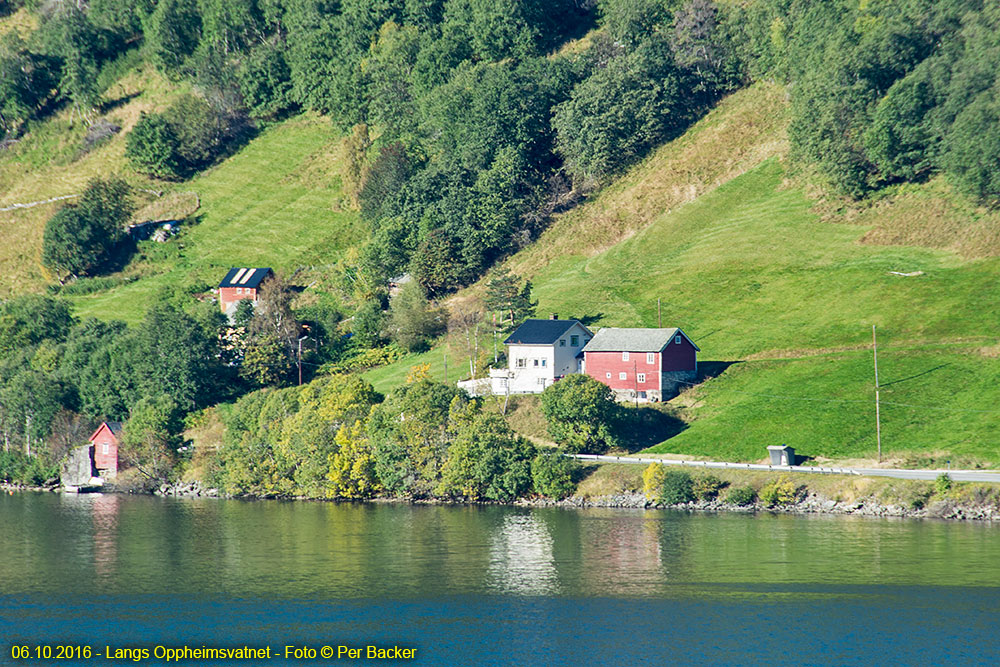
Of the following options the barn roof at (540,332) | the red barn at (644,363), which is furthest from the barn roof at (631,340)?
the barn roof at (540,332)

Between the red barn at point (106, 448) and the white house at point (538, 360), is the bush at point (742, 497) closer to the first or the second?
the white house at point (538, 360)

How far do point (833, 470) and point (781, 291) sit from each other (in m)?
37.1

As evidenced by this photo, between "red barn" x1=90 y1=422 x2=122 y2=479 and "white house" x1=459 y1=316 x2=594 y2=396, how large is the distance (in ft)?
116

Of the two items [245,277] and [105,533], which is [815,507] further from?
[245,277]

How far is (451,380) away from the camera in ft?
Result: 394

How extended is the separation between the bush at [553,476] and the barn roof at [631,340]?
17.1 m

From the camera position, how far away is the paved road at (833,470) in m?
86.6

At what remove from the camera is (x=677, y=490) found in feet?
300

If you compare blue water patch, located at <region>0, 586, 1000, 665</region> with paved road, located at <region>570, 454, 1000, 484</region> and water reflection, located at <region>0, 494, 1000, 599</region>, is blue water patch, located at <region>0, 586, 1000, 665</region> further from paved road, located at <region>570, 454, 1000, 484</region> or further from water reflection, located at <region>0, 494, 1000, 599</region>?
paved road, located at <region>570, 454, 1000, 484</region>

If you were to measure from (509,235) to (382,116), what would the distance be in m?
36.5

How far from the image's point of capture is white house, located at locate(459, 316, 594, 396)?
4508 inches

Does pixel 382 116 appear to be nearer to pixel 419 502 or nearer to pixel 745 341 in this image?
pixel 745 341

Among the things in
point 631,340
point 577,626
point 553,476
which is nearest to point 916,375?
point 631,340

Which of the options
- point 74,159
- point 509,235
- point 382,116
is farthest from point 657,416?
point 74,159
